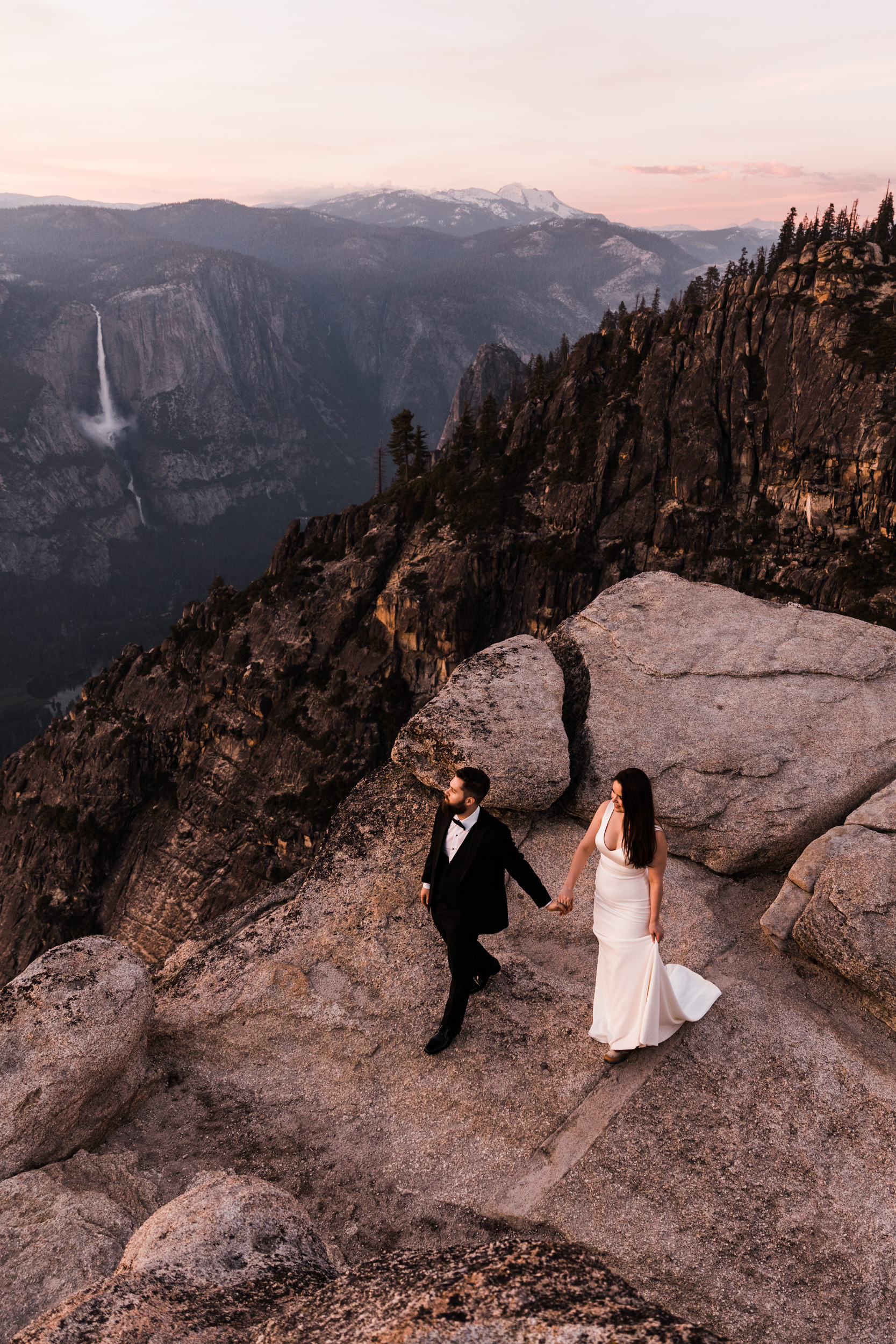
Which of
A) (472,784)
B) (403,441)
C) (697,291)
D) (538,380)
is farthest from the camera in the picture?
(697,291)

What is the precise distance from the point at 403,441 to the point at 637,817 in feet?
450

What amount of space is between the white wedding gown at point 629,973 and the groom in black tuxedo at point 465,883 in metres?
0.74

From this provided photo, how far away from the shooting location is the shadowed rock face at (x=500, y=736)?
38.9 feet

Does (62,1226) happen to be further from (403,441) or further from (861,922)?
(403,441)

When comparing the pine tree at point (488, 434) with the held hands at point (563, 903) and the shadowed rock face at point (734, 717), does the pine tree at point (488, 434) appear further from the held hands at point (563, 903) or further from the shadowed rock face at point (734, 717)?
the held hands at point (563, 903)

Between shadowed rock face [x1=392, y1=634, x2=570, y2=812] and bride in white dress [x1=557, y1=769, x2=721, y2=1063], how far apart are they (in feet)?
10.7

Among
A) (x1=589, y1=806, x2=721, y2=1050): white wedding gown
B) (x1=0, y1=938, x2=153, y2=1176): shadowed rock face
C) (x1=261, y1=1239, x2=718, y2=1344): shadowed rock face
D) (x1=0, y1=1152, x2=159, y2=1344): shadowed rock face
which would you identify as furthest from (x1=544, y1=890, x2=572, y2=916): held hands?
(x1=0, y1=938, x2=153, y2=1176): shadowed rock face

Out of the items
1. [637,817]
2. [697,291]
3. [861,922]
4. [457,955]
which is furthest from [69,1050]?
[697,291]

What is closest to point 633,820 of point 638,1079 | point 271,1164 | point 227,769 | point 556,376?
point 638,1079

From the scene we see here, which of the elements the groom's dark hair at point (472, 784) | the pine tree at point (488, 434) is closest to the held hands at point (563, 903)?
the groom's dark hair at point (472, 784)

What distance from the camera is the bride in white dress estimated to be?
7.69 metres

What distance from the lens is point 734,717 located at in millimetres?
12617

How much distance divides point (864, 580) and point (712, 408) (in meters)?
35.3

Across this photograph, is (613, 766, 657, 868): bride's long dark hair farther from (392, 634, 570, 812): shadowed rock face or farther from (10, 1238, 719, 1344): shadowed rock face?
(392, 634, 570, 812): shadowed rock face
